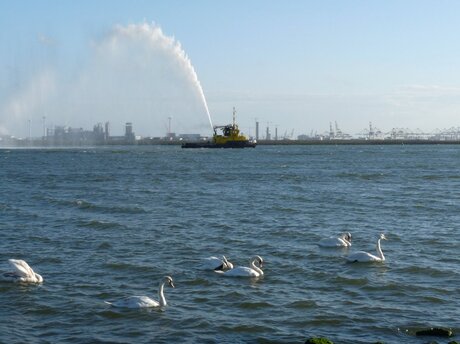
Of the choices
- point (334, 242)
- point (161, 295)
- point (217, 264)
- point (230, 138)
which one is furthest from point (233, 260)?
point (230, 138)

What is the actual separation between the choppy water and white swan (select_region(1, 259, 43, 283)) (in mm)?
243

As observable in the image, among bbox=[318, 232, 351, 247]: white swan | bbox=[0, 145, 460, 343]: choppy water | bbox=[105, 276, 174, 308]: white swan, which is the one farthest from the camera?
bbox=[318, 232, 351, 247]: white swan

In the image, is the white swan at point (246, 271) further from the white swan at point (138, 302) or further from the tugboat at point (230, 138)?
the tugboat at point (230, 138)

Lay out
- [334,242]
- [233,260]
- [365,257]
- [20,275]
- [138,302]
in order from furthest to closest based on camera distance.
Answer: [334,242] < [233,260] < [365,257] < [20,275] < [138,302]

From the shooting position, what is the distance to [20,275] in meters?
18.4

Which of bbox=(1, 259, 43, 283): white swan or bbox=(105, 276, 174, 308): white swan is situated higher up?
bbox=(1, 259, 43, 283): white swan

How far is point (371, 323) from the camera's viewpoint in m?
15.2

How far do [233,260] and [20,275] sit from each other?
6.14 metres

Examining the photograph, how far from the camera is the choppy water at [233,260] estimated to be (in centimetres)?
1505

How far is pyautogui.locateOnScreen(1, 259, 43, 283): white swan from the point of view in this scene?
18406 millimetres

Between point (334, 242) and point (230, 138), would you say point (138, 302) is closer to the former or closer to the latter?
point (334, 242)

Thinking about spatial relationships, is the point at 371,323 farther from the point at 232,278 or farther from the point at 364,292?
the point at 232,278

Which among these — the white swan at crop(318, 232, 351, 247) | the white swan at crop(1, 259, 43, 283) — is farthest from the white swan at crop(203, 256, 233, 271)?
the white swan at crop(318, 232, 351, 247)

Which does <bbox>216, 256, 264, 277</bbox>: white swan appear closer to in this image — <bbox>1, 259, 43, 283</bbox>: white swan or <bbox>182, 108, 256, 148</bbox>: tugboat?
<bbox>1, 259, 43, 283</bbox>: white swan
